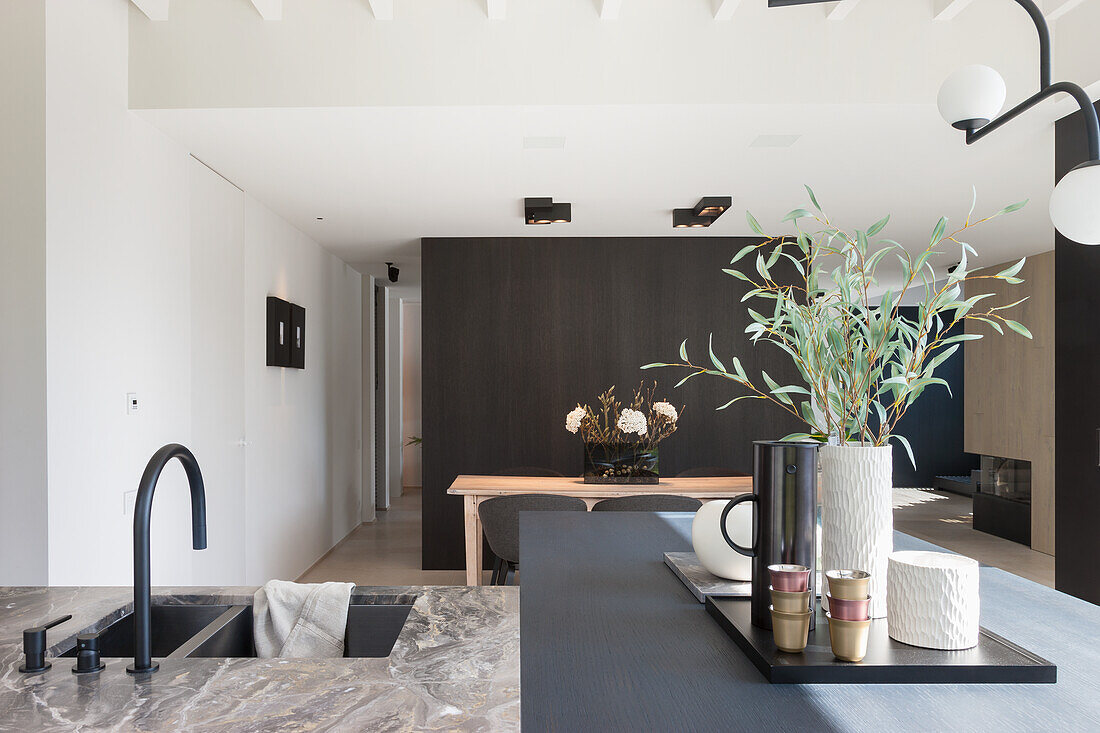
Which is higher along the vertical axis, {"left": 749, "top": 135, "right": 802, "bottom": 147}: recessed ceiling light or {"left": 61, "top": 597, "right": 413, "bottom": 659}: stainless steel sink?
{"left": 749, "top": 135, "right": 802, "bottom": 147}: recessed ceiling light

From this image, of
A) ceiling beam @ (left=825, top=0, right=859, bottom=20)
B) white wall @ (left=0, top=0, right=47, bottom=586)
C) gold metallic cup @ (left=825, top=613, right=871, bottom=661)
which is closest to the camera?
gold metallic cup @ (left=825, top=613, right=871, bottom=661)

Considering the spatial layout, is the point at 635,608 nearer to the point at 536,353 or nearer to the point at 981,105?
the point at 981,105

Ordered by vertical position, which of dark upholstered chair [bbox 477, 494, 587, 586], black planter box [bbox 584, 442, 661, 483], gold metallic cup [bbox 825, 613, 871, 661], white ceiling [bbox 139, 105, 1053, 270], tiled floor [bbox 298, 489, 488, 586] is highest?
white ceiling [bbox 139, 105, 1053, 270]

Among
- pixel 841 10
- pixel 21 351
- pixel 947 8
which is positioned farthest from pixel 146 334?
pixel 947 8

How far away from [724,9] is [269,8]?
5.56ft

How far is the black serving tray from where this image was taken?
0.91 m

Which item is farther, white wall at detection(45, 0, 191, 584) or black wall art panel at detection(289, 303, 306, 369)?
black wall art panel at detection(289, 303, 306, 369)

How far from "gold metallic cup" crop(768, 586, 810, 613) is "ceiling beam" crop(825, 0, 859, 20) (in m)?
2.47

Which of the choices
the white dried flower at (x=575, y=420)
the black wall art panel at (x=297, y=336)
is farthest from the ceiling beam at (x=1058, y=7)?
the black wall art panel at (x=297, y=336)

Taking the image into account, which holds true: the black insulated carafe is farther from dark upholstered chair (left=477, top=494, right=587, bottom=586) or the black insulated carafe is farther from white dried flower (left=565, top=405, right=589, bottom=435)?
white dried flower (left=565, top=405, right=589, bottom=435)

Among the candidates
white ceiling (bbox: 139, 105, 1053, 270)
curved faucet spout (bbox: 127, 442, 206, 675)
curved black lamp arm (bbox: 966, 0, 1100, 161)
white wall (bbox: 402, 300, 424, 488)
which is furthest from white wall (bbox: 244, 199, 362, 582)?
curved black lamp arm (bbox: 966, 0, 1100, 161)

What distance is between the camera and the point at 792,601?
0.97 meters

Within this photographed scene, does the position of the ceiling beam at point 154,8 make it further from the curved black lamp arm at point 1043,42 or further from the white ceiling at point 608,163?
the curved black lamp arm at point 1043,42

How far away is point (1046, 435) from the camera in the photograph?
6473 millimetres
